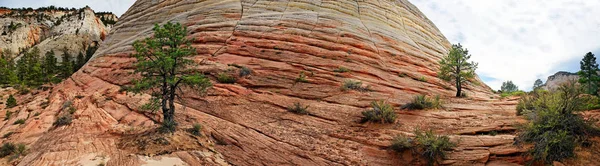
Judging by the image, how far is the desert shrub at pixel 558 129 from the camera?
1023 cm

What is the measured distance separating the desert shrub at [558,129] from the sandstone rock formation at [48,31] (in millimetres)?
84122

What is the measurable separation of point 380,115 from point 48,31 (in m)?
96.5

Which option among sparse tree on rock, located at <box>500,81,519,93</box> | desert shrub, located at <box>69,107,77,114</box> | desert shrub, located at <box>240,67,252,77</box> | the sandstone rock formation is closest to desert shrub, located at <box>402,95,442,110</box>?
desert shrub, located at <box>240,67,252,77</box>

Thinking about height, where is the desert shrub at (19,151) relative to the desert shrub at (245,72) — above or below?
below

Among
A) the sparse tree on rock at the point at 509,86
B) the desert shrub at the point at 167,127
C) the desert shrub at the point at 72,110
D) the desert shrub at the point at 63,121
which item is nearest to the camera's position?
the desert shrub at the point at 167,127

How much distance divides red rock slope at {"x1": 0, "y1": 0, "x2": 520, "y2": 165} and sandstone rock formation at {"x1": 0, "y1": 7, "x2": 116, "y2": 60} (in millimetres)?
56935

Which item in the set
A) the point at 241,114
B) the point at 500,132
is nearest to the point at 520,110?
the point at 500,132

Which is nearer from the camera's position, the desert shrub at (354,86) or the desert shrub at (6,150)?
the desert shrub at (6,150)

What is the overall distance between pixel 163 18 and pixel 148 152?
76.5 feet

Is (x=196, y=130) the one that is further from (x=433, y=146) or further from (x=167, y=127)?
(x=433, y=146)

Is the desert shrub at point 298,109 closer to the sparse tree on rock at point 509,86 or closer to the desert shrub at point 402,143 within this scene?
the desert shrub at point 402,143

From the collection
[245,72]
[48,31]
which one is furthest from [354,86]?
[48,31]

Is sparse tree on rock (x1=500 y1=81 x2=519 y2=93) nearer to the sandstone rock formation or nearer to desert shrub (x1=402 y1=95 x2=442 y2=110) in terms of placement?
desert shrub (x1=402 y1=95 x2=442 y2=110)

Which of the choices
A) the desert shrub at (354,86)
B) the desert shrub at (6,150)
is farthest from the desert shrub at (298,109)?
the desert shrub at (6,150)
